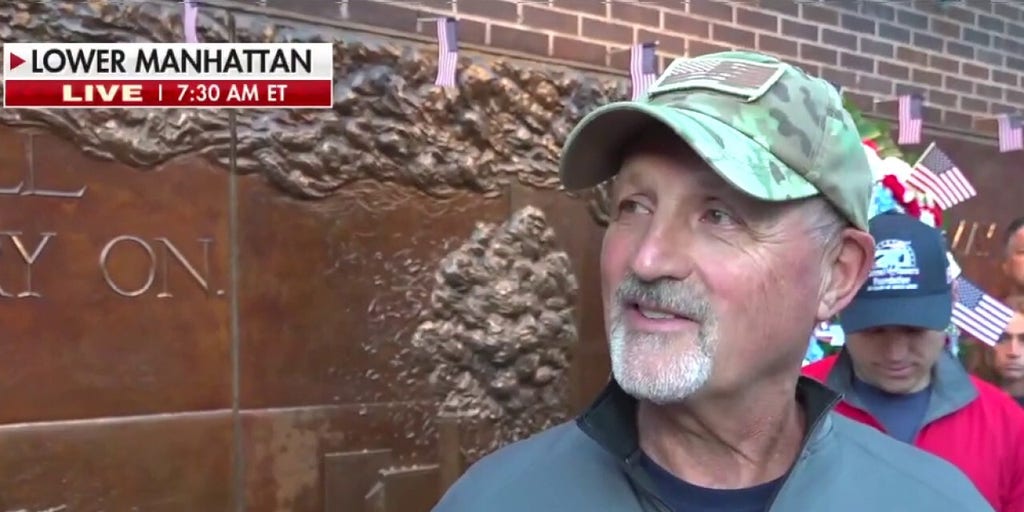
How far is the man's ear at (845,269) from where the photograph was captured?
1812 mm

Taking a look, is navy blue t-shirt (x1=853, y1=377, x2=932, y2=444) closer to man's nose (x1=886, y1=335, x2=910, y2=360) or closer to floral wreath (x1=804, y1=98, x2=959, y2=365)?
man's nose (x1=886, y1=335, x2=910, y2=360)

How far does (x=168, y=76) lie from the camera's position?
3.77 metres

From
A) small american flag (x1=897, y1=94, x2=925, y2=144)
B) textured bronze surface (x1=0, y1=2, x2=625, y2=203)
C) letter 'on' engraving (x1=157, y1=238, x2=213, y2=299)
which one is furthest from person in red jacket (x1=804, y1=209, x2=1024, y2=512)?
small american flag (x1=897, y1=94, x2=925, y2=144)

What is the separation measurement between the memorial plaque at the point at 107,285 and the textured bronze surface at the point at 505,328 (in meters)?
0.85

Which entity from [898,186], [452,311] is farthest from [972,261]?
[452,311]

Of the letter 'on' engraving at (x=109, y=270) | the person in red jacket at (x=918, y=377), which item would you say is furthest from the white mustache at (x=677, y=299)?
the letter 'on' engraving at (x=109, y=270)

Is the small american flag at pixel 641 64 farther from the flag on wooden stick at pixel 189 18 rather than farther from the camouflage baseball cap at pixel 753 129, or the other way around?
the camouflage baseball cap at pixel 753 129

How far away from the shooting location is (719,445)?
5.75 ft

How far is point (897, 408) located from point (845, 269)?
4.61 ft

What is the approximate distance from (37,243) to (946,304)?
2.59 metres

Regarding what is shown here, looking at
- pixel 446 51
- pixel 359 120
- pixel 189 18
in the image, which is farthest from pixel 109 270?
pixel 446 51

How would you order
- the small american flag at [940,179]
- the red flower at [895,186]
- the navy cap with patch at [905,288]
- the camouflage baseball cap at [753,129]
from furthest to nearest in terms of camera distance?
1. the small american flag at [940,179]
2. the red flower at [895,186]
3. the navy cap with patch at [905,288]
4. the camouflage baseball cap at [753,129]

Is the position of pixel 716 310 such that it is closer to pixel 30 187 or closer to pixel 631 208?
pixel 631 208

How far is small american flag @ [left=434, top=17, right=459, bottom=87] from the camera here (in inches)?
169
